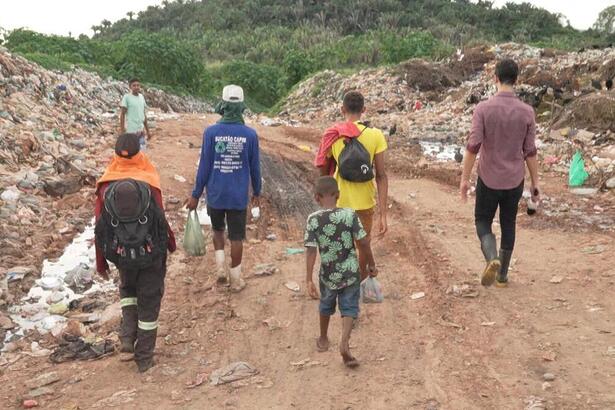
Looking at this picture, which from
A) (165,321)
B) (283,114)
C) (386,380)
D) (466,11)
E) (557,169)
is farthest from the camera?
(466,11)

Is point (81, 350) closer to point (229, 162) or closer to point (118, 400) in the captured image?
point (118, 400)

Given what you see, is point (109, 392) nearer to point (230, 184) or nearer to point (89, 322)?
point (89, 322)

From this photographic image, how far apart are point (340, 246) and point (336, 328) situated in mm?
987

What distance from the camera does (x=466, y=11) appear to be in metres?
57.6

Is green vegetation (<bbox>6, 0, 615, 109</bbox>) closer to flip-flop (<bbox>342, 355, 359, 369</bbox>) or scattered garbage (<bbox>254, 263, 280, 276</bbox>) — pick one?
scattered garbage (<bbox>254, 263, 280, 276</bbox>)

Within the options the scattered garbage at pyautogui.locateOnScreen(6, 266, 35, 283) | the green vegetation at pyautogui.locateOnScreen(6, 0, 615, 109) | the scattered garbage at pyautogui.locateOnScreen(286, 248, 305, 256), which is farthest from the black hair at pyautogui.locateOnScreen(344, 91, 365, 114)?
the green vegetation at pyautogui.locateOnScreen(6, 0, 615, 109)

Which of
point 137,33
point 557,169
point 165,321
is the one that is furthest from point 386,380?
point 137,33

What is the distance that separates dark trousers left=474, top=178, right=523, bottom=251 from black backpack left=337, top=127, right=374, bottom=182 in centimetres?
117

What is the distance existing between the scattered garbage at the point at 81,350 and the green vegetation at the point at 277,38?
14.6 metres

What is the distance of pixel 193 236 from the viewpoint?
528cm

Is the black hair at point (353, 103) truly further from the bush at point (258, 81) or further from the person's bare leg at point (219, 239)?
the bush at point (258, 81)

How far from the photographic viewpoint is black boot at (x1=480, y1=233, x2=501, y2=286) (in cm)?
499

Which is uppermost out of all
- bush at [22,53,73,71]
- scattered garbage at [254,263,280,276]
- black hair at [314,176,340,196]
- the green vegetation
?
the green vegetation

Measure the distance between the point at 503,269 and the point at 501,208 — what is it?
1.67 feet
